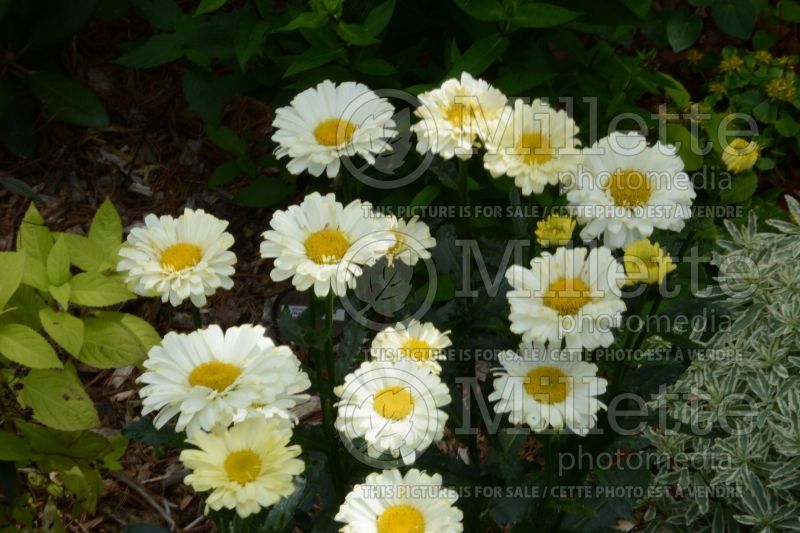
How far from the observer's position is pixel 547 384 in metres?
1.36

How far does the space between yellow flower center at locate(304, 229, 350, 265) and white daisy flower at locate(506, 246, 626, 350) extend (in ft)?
0.87

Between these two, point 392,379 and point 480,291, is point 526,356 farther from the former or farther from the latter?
point 480,291

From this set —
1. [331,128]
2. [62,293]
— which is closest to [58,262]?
[62,293]

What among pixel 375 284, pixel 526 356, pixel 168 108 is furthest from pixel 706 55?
pixel 526 356

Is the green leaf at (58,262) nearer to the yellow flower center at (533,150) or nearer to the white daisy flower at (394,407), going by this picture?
the white daisy flower at (394,407)

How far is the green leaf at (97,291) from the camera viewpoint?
6.78 ft

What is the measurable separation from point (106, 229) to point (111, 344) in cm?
31

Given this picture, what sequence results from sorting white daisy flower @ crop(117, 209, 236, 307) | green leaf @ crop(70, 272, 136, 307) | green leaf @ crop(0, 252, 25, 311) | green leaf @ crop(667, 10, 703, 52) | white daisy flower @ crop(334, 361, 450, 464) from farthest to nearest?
green leaf @ crop(667, 10, 703, 52)
green leaf @ crop(70, 272, 136, 307)
green leaf @ crop(0, 252, 25, 311)
white daisy flower @ crop(117, 209, 236, 307)
white daisy flower @ crop(334, 361, 450, 464)

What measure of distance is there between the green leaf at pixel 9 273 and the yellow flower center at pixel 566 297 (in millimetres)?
1193

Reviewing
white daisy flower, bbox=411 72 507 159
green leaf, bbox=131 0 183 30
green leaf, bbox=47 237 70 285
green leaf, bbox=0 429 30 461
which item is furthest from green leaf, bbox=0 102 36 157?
white daisy flower, bbox=411 72 507 159

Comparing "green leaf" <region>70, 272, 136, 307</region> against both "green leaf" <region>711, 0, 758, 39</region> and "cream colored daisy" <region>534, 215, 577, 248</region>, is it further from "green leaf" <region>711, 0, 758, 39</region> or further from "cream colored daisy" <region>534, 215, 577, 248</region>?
"green leaf" <region>711, 0, 758, 39</region>

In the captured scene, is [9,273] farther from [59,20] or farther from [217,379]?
[59,20]

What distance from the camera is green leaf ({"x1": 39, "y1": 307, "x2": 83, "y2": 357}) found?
77.8 inches

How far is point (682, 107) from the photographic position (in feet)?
9.94
